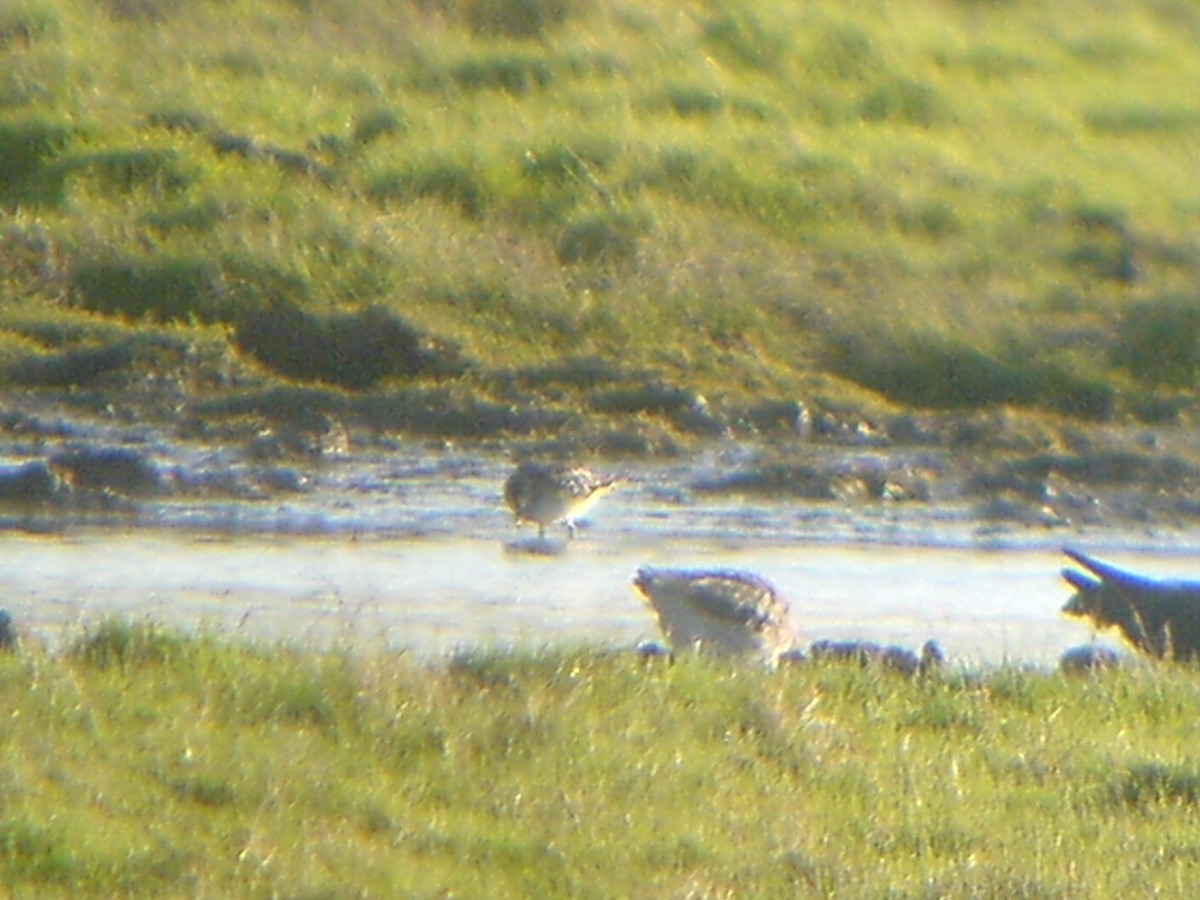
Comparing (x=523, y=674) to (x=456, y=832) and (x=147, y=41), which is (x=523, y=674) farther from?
(x=147, y=41)

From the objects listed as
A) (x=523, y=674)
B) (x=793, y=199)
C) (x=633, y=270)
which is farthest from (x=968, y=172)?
(x=523, y=674)

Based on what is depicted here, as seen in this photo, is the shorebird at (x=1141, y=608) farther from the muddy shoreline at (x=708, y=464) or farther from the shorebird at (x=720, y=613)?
the muddy shoreline at (x=708, y=464)

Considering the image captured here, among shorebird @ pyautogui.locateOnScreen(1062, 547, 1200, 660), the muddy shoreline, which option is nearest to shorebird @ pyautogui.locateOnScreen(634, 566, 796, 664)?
shorebird @ pyautogui.locateOnScreen(1062, 547, 1200, 660)

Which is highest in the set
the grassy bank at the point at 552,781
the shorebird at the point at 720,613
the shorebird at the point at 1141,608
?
the shorebird at the point at 1141,608

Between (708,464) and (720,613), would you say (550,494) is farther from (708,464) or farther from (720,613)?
(720,613)

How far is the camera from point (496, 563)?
9461 mm

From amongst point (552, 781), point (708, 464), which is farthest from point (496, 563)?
point (552, 781)

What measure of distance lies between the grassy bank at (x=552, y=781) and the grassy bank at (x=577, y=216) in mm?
5759

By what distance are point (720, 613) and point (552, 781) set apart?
186cm

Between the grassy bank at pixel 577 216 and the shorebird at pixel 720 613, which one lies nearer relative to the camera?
the shorebird at pixel 720 613

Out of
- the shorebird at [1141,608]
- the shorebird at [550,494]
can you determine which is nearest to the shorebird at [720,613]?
the shorebird at [1141,608]

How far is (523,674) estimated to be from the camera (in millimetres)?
6172

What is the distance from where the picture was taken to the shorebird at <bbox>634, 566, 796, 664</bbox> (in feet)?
23.4

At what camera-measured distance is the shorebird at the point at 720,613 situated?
714 cm
